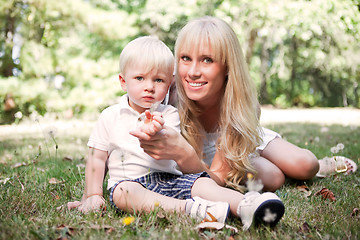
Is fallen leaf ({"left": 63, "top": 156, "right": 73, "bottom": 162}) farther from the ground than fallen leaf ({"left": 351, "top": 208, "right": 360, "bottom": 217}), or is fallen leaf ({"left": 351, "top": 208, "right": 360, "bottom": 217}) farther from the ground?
fallen leaf ({"left": 351, "top": 208, "right": 360, "bottom": 217})

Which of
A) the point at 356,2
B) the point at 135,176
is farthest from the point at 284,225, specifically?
the point at 356,2

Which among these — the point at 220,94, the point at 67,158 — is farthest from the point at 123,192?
the point at 67,158

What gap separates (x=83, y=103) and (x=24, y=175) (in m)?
6.27

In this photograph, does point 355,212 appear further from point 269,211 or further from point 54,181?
point 54,181

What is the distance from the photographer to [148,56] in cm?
194

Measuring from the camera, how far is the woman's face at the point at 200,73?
6.90 feet

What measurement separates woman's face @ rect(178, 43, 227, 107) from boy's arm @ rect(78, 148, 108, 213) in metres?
0.64

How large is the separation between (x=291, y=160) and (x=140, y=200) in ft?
4.30

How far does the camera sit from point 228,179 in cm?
222

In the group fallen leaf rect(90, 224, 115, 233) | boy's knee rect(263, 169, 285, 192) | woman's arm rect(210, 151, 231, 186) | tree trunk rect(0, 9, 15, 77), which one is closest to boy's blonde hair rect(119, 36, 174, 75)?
A: woman's arm rect(210, 151, 231, 186)

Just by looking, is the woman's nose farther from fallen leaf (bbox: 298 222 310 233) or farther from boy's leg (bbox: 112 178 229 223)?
fallen leaf (bbox: 298 222 310 233)

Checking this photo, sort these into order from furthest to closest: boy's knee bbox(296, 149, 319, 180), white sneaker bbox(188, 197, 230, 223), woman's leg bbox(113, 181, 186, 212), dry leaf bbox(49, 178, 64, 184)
A: boy's knee bbox(296, 149, 319, 180)
dry leaf bbox(49, 178, 64, 184)
woman's leg bbox(113, 181, 186, 212)
white sneaker bbox(188, 197, 230, 223)

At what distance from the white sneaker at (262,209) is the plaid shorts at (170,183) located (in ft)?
1.31

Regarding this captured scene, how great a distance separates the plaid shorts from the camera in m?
1.90
